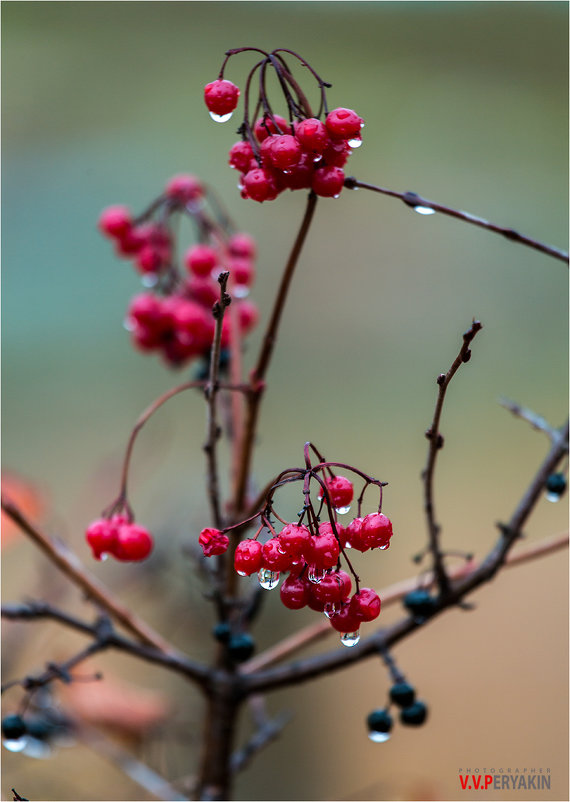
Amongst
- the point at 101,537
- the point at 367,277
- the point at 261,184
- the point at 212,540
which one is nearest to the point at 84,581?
the point at 101,537

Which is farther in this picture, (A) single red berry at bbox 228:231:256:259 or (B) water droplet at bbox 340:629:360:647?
(A) single red berry at bbox 228:231:256:259

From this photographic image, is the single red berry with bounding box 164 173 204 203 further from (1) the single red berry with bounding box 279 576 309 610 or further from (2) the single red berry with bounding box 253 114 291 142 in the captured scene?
(1) the single red berry with bounding box 279 576 309 610

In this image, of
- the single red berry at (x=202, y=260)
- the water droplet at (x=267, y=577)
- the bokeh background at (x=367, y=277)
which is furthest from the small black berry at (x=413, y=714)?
the bokeh background at (x=367, y=277)

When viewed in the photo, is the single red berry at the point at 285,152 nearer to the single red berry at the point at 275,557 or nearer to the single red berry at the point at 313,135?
the single red berry at the point at 313,135

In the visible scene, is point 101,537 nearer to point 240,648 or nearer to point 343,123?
point 240,648

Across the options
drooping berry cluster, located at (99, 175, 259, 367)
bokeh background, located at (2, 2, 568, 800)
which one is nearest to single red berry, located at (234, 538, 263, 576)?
drooping berry cluster, located at (99, 175, 259, 367)

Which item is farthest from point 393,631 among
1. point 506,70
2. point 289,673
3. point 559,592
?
point 506,70
